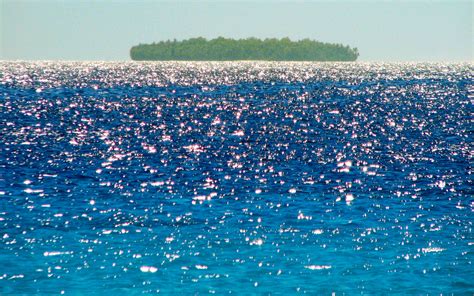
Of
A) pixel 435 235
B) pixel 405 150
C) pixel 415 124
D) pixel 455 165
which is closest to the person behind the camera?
pixel 435 235

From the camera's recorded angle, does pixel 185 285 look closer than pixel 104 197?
Yes

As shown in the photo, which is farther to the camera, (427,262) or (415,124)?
(415,124)

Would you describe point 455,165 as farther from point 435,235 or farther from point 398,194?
point 435,235

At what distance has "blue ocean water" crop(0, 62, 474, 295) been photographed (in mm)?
32594

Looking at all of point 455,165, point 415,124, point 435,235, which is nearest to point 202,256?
point 435,235

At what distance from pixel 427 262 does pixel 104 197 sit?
2456cm

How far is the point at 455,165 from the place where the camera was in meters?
64.7

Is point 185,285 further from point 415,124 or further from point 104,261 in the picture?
point 415,124

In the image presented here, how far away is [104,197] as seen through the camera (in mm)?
49938

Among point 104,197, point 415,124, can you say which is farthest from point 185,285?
point 415,124

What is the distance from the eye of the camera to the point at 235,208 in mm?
46750

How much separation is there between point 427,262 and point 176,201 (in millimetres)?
19812

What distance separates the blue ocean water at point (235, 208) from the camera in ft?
107

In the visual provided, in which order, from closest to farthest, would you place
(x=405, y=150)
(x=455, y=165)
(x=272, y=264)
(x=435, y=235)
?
(x=272, y=264), (x=435, y=235), (x=455, y=165), (x=405, y=150)
